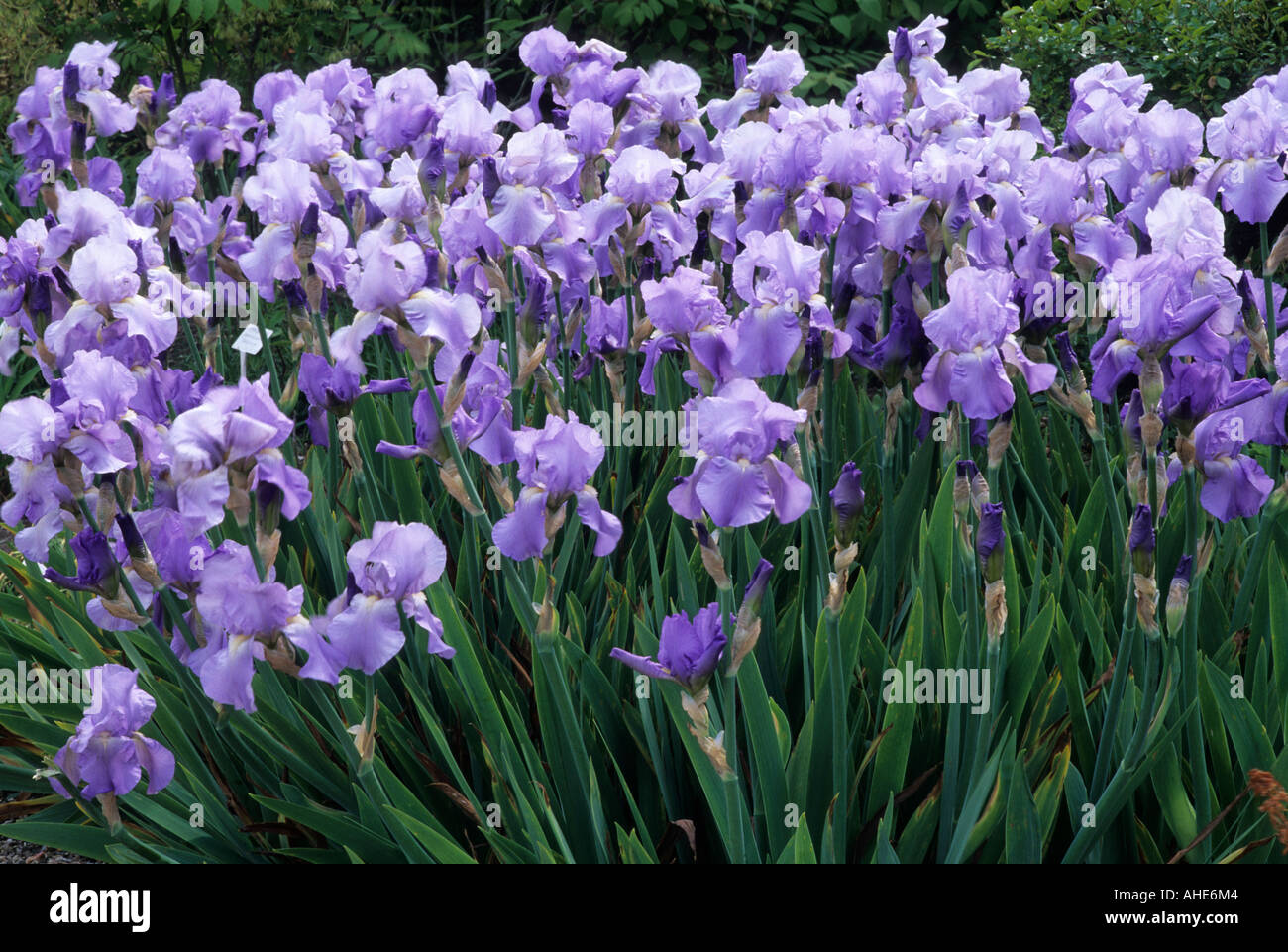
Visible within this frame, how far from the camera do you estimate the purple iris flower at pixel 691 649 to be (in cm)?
138

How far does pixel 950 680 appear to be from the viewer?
193 cm

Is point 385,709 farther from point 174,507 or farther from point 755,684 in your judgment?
point 755,684

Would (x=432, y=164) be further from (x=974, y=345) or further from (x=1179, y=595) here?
(x=1179, y=595)

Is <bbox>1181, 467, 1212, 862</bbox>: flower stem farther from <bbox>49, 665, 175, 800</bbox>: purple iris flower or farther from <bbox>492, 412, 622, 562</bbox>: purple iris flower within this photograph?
<bbox>49, 665, 175, 800</bbox>: purple iris flower

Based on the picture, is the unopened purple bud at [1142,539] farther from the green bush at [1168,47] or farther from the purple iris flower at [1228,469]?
the green bush at [1168,47]

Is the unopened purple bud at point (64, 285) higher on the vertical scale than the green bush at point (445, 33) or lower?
lower

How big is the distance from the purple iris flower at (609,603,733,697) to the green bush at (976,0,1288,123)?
12.1 feet

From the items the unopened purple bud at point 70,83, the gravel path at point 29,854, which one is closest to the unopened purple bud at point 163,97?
the unopened purple bud at point 70,83

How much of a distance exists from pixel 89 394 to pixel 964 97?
2.41 m

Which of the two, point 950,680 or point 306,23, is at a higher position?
point 306,23

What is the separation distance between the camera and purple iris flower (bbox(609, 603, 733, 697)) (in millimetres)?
1382

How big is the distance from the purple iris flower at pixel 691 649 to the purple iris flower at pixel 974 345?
0.63 metres

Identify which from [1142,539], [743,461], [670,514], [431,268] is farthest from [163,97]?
[1142,539]

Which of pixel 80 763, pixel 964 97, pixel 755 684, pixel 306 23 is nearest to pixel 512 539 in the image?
pixel 755 684
